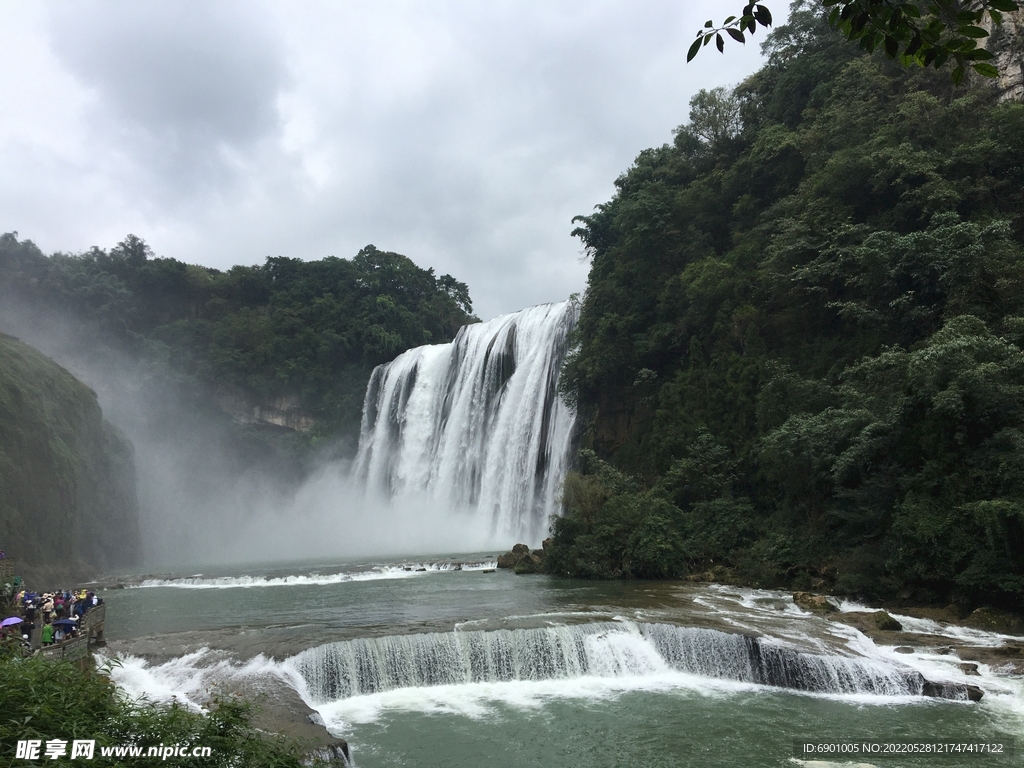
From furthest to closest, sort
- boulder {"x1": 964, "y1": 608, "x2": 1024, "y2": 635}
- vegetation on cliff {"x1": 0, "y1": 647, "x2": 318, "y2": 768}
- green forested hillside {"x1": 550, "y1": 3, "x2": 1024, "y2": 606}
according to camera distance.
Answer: green forested hillside {"x1": 550, "y1": 3, "x2": 1024, "y2": 606} → boulder {"x1": 964, "y1": 608, "x2": 1024, "y2": 635} → vegetation on cliff {"x1": 0, "y1": 647, "x2": 318, "y2": 768}

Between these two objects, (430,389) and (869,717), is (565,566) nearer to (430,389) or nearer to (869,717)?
(869,717)

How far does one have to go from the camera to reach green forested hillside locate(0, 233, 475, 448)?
50.4 m

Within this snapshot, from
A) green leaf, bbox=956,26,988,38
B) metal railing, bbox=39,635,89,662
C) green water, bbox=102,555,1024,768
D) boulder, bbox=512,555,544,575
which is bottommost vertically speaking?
green water, bbox=102,555,1024,768

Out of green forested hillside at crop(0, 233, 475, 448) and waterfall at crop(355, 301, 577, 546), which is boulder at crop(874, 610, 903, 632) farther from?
green forested hillside at crop(0, 233, 475, 448)

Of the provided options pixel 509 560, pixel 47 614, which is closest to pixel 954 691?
pixel 47 614

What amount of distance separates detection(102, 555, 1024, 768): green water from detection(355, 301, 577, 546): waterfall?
537 inches

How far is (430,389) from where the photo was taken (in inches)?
1610

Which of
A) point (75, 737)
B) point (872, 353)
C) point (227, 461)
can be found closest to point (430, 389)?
point (227, 461)

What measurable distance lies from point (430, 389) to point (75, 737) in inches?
1420

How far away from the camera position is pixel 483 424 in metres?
35.0

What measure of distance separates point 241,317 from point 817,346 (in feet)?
148

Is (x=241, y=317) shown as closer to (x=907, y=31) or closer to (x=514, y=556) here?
(x=514, y=556)

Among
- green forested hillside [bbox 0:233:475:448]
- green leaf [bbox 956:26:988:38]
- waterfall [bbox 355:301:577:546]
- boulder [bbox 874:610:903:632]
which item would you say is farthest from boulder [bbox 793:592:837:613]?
green forested hillside [bbox 0:233:475:448]

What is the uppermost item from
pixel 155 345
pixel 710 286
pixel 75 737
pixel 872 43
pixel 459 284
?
pixel 459 284
